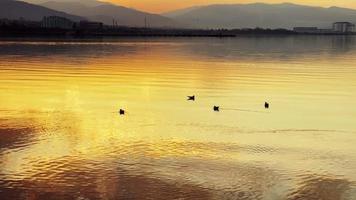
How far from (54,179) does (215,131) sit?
1089 cm

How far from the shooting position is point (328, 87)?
49.3 metres

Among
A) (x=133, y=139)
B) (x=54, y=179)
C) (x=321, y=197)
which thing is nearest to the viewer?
(x=321, y=197)

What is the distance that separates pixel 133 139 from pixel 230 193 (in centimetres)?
883

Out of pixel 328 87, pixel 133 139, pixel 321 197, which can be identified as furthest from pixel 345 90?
pixel 321 197

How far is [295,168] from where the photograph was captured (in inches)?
794

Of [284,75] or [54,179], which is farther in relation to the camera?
[284,75]

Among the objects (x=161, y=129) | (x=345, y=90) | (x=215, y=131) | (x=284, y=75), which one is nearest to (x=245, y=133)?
(x=215, y=131)

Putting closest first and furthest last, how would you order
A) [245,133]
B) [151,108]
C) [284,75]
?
[245,133] < [151,108] < [284,75]

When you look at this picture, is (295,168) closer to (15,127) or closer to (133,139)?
(133,139)

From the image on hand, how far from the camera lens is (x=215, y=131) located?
27.2 metres

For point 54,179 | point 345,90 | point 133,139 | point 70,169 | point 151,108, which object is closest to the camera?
point 54,179

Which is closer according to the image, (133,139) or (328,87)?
(133,139)

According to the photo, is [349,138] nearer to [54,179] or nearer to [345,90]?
[54,179]

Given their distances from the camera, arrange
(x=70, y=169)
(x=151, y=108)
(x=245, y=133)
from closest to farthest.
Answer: (x=70, y=169) → (x=245, y=133) → (x=151, y=108)
